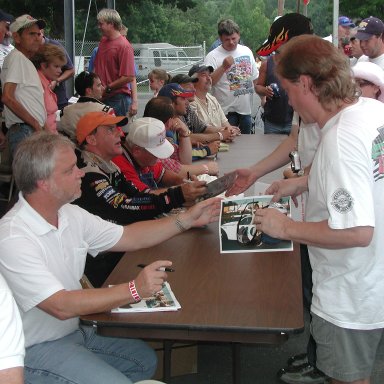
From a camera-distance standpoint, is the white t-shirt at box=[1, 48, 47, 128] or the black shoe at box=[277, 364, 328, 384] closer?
the black shoe at box=[277, 364, 328, 384]

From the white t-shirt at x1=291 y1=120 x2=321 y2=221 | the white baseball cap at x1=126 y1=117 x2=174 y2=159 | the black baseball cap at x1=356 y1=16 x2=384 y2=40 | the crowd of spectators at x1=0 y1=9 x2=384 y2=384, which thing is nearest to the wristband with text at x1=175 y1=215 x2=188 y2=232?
the crowd of spectators at x1=0 y1=9 x2=384 y2=384

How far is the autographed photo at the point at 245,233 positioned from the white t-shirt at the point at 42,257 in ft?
1.63

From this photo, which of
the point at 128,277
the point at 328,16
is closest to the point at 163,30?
the point at 328,16

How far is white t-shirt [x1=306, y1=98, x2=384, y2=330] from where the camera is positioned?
69.5 inches

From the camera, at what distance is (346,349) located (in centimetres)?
193

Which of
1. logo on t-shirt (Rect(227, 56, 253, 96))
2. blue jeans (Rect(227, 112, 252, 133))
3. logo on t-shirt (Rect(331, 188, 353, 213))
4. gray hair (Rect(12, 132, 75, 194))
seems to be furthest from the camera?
blue jeans (Rect(227, 112, 252, 133))

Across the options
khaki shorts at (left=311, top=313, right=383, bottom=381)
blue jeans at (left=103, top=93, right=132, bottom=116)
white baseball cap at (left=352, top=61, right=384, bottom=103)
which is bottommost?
blue jeans at (left=103, top=93, right=132, bottom=116)

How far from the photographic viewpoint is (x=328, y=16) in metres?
10.4

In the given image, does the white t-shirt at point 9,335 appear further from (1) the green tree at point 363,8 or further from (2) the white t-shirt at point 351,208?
(1) the green tree at point 363,8

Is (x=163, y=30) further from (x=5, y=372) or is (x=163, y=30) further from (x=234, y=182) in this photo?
(x=5, y=372)

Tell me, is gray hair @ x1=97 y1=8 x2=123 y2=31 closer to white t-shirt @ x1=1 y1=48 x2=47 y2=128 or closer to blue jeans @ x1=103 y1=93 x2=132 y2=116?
blue jeans @ x1=103 y1=93 x2=132 y2=116

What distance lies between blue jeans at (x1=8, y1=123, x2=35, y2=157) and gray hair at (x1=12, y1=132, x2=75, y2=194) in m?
2.80

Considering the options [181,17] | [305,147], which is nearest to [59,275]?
[305,147]

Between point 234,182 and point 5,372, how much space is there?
6.39 ft
